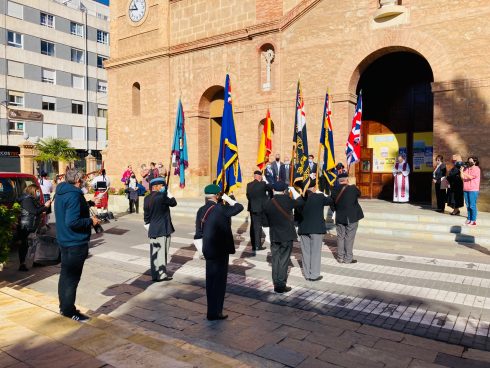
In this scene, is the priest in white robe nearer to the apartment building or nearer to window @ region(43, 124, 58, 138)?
the apartment building

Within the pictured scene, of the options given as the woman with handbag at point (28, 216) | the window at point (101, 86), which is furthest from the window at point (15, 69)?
the woman with handbag at point (28, 216)

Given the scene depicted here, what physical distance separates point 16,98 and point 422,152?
117ft

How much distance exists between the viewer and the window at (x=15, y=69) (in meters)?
37.0

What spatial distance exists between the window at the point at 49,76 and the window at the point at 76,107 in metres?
2.85

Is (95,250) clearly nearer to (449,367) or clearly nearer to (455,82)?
(449,367)

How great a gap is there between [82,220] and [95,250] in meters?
5.51

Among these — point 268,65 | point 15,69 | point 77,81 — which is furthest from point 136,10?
point 77,81

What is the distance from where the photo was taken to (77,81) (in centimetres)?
4328

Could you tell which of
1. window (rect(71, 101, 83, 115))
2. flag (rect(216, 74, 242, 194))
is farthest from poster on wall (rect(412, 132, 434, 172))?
window (rect(71, 101, 83, 115))

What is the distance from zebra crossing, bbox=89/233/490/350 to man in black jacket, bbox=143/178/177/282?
0.58 m

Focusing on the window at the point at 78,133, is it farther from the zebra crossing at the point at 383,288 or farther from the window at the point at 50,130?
the zebra crossing at the point at 383,288

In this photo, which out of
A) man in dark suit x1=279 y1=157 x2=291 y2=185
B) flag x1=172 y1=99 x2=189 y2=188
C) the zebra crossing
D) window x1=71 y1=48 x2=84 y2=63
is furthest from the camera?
window x1=71 y1=48 x2=84 y2=63

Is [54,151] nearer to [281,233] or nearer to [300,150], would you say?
[300,150]

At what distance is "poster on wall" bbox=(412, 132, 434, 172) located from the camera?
1656 cm
